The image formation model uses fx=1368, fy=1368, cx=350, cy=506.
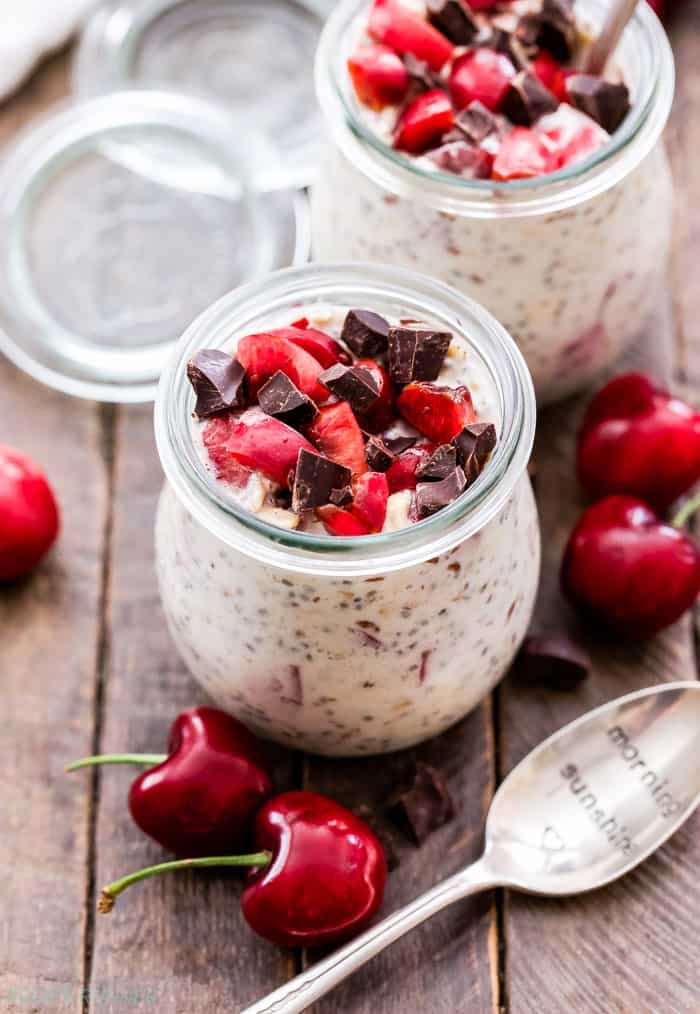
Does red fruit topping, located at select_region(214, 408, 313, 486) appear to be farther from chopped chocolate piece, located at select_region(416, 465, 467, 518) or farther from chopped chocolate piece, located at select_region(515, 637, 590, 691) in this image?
chopped chocolate piece, located at select_region(515, 637, 590, 691)

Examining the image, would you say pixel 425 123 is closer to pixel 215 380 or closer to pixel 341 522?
pixel 215 380

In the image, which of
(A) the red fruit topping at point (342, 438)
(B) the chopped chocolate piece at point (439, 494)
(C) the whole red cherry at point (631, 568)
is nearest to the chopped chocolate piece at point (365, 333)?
(A) the red fruit topping at point (342, 438)

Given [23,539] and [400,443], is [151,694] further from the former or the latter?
[400,443]

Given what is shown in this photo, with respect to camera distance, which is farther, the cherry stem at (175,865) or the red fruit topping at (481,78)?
the red fruit topping at (481,78)

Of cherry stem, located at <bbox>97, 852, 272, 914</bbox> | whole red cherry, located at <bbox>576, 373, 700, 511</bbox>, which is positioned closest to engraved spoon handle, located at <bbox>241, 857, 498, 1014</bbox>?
cherry stem, located at <bbox>97, 852, 272, 914</bbox>

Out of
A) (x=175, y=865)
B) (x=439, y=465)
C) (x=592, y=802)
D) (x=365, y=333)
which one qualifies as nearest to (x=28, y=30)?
(x=365, y=333)

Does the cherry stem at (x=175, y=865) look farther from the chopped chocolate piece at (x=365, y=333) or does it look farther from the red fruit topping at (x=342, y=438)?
the chopped chocolate piece at (x=365, y=333)
